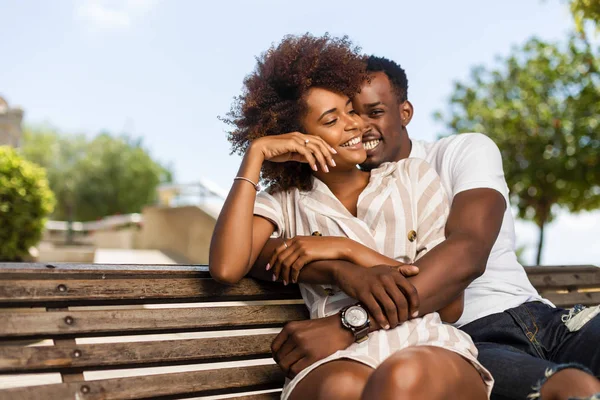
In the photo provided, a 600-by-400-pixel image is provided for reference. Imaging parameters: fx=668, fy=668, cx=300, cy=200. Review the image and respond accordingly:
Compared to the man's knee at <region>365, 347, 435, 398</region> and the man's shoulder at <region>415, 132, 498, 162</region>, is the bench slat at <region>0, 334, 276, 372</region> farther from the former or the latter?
the man's shoulder at <region>415, 132, 498, 162</region>

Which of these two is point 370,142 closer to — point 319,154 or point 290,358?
point 319,154

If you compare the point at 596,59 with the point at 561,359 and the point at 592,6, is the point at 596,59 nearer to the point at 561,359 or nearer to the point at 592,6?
the point at 592,6

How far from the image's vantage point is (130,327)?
267cm

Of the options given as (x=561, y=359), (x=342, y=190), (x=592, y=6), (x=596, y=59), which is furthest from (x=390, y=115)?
(x=596, y=59)

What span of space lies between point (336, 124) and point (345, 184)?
0.90 ft

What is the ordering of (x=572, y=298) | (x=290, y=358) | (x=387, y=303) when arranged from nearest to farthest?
(x=387, y=303) → (x=290, y=358) → (x=572, y=298)

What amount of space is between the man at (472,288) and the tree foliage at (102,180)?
3718 centimetres

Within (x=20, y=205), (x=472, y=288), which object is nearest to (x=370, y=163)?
(x=472, y=288)

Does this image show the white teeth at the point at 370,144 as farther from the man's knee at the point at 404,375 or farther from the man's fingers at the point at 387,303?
the man's knee at the point at 404,375

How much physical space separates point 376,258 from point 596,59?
1538cm

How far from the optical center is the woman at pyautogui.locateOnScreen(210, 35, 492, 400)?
2424 millimetres

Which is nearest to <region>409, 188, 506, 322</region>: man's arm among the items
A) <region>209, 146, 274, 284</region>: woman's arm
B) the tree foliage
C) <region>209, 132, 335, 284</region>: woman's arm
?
A: <region>209, 132, 335, 284</region>: woman's arm

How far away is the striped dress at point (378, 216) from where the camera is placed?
8.84ft

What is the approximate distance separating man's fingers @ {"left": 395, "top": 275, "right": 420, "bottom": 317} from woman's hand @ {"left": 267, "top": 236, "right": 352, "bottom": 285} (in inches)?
10.0
